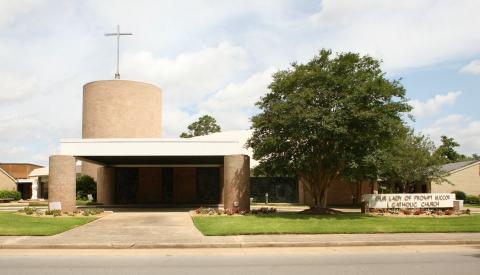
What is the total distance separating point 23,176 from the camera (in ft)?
222

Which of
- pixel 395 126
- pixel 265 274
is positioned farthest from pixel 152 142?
pixel 265 274

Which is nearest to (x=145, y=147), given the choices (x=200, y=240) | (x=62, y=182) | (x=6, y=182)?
Answer: (x=62, y=182)

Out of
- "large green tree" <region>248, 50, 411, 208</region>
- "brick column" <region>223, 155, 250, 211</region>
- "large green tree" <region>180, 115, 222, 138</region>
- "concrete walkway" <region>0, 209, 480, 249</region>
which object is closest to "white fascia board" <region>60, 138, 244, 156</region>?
"brick column" <region>223, 155, 250, 211</region>

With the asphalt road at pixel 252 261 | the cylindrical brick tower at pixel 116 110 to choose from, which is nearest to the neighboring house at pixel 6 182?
the cylindrical brick tower at pixel 116 110

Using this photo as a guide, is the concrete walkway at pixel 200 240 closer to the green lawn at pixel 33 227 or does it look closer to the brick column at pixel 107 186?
the green lawn at pixel 33 227

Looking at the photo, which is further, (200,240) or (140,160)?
(140,160)

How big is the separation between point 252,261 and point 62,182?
19.5 metres

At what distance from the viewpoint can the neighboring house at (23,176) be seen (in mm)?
62725

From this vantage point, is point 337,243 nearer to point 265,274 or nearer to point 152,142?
point 265,274

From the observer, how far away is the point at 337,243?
15.8m

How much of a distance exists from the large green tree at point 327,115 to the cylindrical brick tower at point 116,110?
77.8ft

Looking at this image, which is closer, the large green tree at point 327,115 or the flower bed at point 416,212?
the large green tree at point 327,115

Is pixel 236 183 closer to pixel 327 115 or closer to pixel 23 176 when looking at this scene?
pixel 327 115

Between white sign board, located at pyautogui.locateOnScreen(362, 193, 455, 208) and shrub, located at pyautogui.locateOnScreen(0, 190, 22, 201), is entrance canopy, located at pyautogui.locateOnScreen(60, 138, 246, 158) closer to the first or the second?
white sign board, located at pyautogui.locateOnScreen(362, 193, 455, 208)
